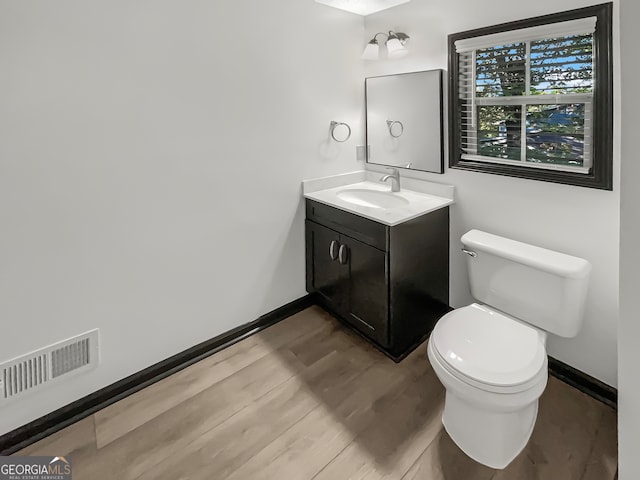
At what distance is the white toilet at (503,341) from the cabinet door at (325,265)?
80cm

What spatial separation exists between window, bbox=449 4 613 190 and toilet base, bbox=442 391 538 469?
1.09 meters

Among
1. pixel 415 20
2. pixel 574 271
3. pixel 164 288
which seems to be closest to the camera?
pixel 574 271

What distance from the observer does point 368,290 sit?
2.27 m

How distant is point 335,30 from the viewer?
101 inches

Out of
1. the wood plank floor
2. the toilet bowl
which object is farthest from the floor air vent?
the toilet bowl

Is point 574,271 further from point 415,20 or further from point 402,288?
point 415,20

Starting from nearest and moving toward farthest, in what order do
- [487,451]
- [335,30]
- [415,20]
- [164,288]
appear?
1. [487,451]
2. [164,288]
3. [415,20]
4. [335,30]

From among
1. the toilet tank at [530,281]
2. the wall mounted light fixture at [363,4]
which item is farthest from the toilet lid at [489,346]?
the wall mounted light fixture at [363,4]

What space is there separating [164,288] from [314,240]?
1.00 meters

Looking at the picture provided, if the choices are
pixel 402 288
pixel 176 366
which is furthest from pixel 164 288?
pixel 402 288

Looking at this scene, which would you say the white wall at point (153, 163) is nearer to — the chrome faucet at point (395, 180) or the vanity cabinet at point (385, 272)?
the vanity cabinet at point (385, 272)

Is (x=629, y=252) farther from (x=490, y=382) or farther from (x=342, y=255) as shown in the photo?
(x=342, y=255)

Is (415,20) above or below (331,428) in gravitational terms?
above

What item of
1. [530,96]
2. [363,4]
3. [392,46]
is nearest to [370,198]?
[392,46]
